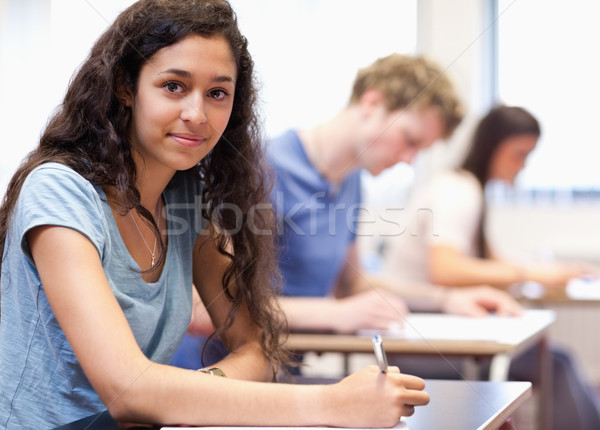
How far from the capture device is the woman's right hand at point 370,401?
73 cm

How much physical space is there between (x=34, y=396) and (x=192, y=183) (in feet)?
1.29

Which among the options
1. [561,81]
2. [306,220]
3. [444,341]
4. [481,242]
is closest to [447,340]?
[444,341]

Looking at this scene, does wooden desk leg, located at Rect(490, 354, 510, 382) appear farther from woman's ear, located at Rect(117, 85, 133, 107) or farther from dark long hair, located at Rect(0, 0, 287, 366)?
woman's ear, located at Rect(117, 85, 133, 107)

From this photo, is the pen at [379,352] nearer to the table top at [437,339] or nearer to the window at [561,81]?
the table top at [437,339]

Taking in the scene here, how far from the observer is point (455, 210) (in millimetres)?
2373

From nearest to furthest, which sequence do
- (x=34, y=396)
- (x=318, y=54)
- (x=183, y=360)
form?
1. (x=34, y=396)
2. (x=183, y=360)
3. (x=318, y=54)

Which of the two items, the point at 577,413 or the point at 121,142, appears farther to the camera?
the point at 577,413

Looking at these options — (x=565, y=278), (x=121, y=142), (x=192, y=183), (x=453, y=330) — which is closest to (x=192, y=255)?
(x=192, y=183)

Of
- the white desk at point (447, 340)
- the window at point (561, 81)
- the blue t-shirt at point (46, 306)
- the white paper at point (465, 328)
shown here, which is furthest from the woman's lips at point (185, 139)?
the window at point (561, 81)

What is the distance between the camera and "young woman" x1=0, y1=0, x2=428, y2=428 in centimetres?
75

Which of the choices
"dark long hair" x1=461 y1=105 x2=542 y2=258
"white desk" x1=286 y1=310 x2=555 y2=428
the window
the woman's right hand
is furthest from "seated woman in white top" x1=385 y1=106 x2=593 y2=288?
the woman's right hand

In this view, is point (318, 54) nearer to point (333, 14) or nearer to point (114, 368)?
point (333, 14)

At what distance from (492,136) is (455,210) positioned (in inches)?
14.4

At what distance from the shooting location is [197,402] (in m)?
0.74
